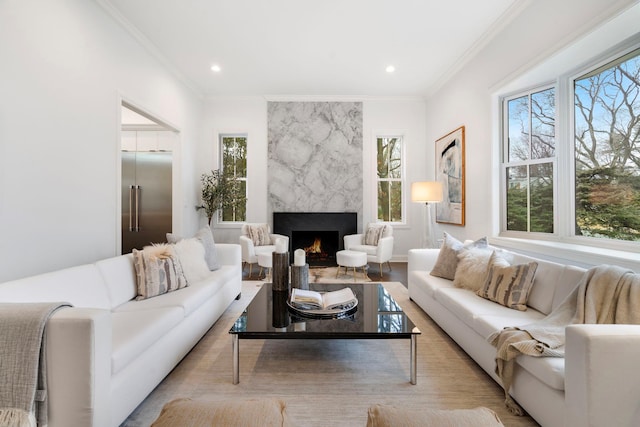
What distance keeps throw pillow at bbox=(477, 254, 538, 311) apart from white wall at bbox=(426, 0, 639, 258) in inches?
58.1

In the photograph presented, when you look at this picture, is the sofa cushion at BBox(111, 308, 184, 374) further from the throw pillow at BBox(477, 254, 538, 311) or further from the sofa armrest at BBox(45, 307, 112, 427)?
the throw pillow at BBox(477, 254, 538, 311)

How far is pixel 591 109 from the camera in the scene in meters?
2.60

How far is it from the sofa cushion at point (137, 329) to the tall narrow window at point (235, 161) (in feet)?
12.7

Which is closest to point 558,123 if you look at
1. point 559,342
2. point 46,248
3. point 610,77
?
point 610,77

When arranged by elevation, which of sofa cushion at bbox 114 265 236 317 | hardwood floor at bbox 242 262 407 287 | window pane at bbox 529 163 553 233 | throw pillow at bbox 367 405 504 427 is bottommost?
hardwood floor at bbox 242 262 407 287

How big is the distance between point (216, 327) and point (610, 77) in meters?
3.94

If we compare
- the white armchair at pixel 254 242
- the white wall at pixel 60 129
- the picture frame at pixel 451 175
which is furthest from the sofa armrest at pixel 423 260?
the white wall at pixel 60 129

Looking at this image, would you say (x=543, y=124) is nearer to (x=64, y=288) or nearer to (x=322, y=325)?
(x=322, y=325)

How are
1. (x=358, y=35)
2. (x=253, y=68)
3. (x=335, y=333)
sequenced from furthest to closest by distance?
(x=253, y=68) < (x=358, y=35) < (x=335, y=333)

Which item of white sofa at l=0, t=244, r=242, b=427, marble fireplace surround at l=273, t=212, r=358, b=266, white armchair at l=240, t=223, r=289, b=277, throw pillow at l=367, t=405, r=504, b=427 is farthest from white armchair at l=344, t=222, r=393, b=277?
throw pillow at l=367, t=405, r=504, b=427

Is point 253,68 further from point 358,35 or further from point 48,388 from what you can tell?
point 48,388

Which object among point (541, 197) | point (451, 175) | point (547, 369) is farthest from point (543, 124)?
point (547, 369)

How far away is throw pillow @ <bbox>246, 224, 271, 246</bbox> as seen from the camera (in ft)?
16.5

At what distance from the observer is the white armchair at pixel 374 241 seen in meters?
4.76
